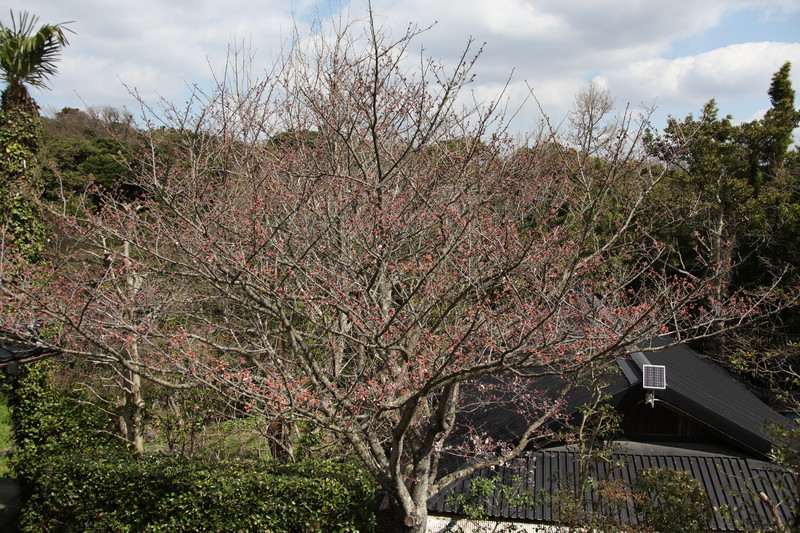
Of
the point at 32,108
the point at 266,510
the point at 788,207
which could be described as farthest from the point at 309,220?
the point at 788,207

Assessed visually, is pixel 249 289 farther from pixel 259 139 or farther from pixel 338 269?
pixel 259 139

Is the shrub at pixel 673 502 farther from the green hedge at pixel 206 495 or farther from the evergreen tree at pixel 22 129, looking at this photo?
the evergreen tree at pixel 22 129

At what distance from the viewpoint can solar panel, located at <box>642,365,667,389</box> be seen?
5.12 metres

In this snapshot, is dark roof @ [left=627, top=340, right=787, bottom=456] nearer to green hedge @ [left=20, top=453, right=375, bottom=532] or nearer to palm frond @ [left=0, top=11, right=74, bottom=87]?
green hedge @ [left=20, top=453, right=375, bottom=532]

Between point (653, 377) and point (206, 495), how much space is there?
4620mm

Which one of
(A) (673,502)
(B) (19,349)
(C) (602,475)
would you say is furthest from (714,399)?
(B) (19,349)

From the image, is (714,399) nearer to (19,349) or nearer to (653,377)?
(653,377)

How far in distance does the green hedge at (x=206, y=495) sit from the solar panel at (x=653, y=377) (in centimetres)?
300

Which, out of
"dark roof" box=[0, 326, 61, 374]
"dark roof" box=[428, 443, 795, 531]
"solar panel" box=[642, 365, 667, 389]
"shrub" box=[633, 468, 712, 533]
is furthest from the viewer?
"solar panel" box=[642, 365, 667, 389]

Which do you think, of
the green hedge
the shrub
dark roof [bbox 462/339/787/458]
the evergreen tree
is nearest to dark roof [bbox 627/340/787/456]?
dark roof [bbox 462/339/787/458]

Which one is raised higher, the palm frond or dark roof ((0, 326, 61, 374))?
the palm frond

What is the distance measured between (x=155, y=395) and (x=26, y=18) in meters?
5.53

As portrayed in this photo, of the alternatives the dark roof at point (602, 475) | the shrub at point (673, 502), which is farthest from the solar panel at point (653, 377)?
the shrub at point (673, 502)

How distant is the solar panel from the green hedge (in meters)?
3.00
